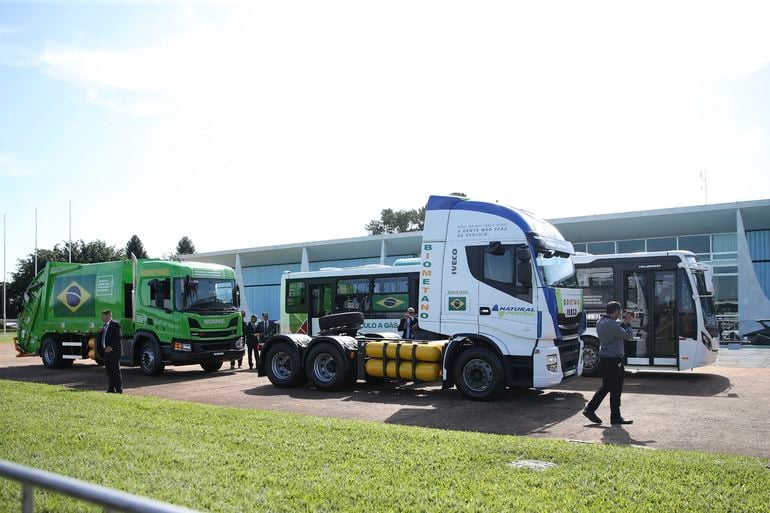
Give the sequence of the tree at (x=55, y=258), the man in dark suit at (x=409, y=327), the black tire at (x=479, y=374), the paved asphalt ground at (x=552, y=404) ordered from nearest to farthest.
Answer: the paved asphalt ground at (x=552, y=404) < the black tire at (x=479, y=374) < the man in dark suit at (x=409, y=327) < the tree at (x=55, y=258)

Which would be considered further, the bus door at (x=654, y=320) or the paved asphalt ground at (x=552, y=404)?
the bus door at (x=654, y=320)

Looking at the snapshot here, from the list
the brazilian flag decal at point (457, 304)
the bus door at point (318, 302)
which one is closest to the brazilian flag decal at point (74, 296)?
the bus door at point (318, 302)

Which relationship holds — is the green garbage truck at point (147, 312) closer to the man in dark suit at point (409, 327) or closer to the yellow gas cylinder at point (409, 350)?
the man in dark suit at point (409, 327)

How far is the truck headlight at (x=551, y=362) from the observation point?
37.7 ft

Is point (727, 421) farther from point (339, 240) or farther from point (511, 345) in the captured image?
point (339, 240)

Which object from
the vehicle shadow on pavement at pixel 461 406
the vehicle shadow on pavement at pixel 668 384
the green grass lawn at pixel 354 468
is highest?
the green grass lawn at pixel 354 468

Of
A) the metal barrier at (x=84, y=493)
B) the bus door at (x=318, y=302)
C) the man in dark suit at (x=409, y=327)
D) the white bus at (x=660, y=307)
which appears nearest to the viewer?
the metal barrier at (x=84, y=493)

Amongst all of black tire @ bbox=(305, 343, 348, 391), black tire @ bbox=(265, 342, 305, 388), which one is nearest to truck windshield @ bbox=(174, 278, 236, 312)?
black tire @ bbox=(265, 342, 305, 388)

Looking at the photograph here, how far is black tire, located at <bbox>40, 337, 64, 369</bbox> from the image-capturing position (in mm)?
20828

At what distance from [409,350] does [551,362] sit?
2886mm

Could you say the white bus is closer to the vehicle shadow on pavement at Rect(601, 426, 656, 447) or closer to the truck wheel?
the vehicle shadow on pavement at Rect(601, 426, 656, 447)

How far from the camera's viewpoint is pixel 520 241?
11.8 m

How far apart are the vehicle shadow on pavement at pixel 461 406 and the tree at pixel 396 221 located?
82.3m

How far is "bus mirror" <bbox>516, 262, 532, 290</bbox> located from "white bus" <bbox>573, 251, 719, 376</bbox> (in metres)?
4.24
